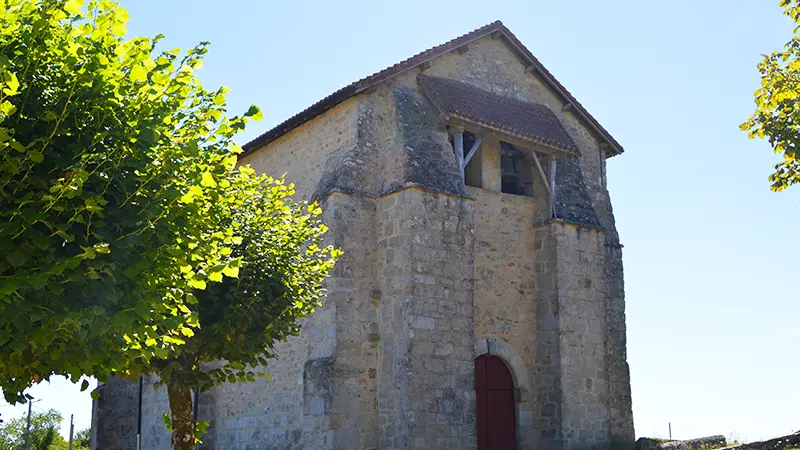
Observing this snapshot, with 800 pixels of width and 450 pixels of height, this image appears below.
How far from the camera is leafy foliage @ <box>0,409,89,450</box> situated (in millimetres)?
44628

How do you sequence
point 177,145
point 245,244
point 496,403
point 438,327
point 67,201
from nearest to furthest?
1. point 67,201
2. point 177,145
3. point 245,244
4. point 438,327
5. point 496,403

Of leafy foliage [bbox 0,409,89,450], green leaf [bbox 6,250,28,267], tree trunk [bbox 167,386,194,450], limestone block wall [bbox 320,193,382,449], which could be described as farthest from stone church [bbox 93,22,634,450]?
leafy foliage [bbox 0,409,89,450]

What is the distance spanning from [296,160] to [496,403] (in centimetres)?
642

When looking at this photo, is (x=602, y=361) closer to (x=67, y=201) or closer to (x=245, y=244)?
(x=245, y=244)

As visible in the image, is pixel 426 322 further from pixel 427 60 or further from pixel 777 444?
pixel 777 444

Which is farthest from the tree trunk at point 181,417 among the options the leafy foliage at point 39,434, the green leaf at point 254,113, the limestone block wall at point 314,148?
the leafy foliage at point 39,434

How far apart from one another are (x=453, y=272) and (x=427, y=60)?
440cm

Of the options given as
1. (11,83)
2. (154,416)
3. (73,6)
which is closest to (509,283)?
(154,416)

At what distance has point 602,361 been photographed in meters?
16.6

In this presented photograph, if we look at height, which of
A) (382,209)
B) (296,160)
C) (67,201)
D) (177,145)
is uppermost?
(296,160)

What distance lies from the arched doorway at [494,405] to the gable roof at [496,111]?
4.54m

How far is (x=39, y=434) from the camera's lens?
46781 millimetres

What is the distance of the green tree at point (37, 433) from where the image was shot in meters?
44.7

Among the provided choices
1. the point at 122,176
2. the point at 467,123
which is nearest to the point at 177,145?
the point at 122,176
